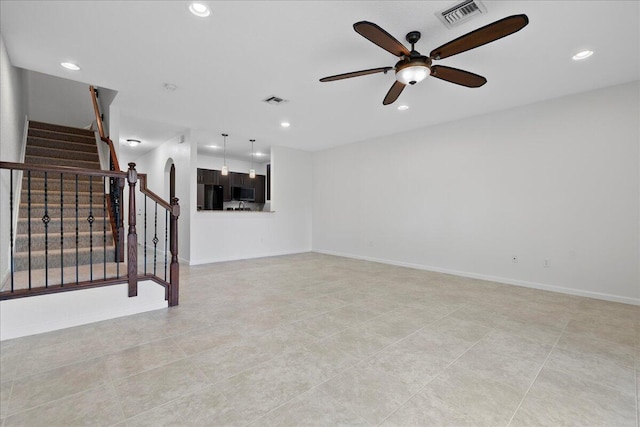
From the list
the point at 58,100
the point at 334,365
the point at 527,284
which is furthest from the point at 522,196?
the point at 58,100

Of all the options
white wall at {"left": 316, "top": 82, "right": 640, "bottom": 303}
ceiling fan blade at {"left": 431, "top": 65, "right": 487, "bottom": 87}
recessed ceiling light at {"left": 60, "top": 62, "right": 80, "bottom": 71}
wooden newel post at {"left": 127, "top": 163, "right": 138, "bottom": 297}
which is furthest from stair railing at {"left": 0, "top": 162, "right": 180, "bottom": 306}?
white wall at {"left": 316, "top": 82, "right": 640, "bottom": 303}

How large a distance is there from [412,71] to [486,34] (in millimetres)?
597

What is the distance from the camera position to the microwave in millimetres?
8672

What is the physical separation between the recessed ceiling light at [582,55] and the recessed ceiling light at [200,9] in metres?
3.57

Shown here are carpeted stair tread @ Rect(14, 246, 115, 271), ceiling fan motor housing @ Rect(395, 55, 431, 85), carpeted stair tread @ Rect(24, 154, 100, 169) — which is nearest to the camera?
ceiling fan motor housing @ Rect(395, 55, 431, 85)

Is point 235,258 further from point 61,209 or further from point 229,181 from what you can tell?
point 61,209

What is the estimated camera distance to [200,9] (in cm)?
231

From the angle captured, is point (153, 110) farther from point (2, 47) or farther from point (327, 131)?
point (327, 131)

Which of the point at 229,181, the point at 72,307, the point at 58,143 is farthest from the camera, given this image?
the point at 229,181

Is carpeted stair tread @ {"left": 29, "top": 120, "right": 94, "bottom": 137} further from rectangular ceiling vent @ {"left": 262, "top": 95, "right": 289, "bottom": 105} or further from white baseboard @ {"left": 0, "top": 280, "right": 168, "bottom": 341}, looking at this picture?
white baseboard @ {"left": 0, "top": 280, "right": 168, "bottom": 341}

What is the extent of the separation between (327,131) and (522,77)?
3.30 metres

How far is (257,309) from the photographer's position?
315 cm

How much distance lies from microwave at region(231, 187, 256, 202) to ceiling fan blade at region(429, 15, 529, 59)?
7.20 m

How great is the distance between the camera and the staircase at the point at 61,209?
3.19 meters
